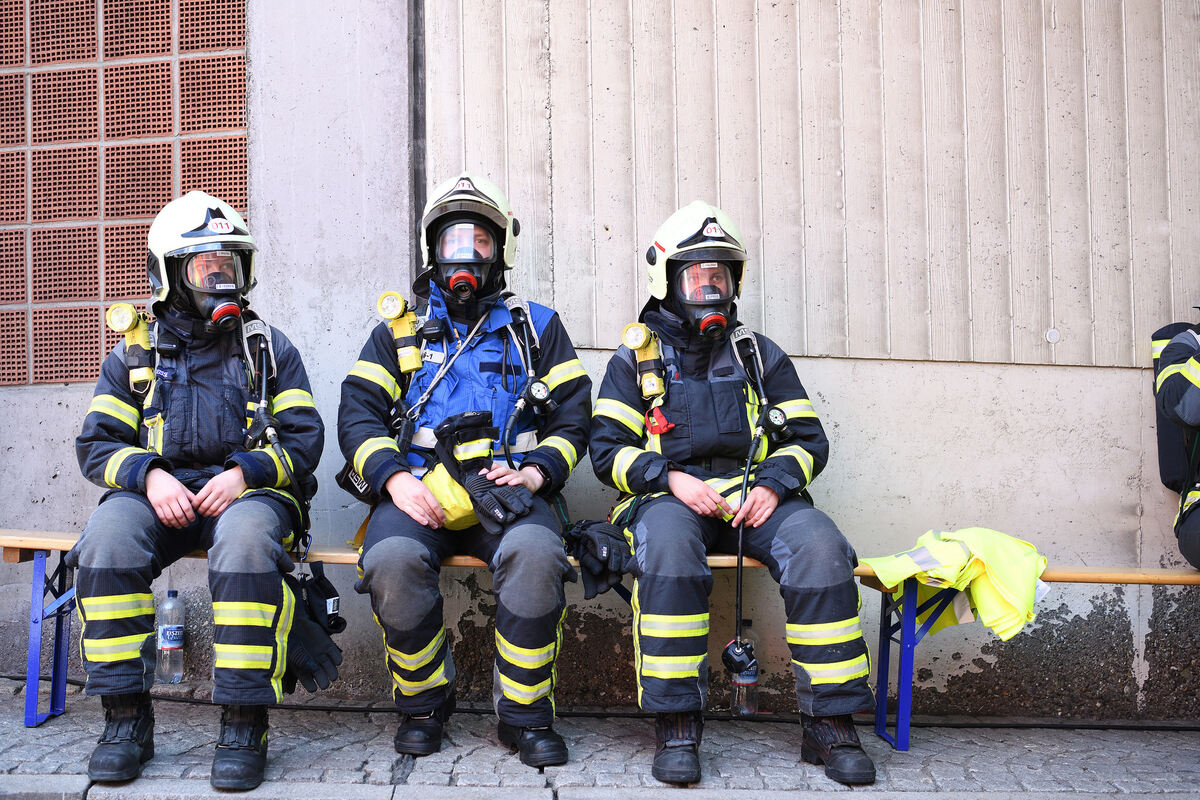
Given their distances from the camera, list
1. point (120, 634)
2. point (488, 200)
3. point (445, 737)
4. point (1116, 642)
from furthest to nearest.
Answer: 1. point (1116, 642)
2. point (488, 200)
3. point (445, 737)
4. point (120, 634)

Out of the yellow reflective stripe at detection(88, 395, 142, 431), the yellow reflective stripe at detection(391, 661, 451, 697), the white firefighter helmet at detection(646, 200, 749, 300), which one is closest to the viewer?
the yellow reflective stripe at detection(391, 661, 451, 697)

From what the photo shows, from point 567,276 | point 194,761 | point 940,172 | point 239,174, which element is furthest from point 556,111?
point 194,761

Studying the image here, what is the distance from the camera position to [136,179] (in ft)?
16.7

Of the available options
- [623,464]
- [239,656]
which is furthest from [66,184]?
[623,464]

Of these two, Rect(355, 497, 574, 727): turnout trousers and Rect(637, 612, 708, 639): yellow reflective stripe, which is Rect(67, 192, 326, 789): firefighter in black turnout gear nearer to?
Rect(355, 497, 574, 727): turnout trousers

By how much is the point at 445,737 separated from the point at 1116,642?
3.24m

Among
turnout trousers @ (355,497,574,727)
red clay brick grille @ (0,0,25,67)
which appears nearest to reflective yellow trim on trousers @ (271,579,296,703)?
turnout trousers @ (355,497,574,727)

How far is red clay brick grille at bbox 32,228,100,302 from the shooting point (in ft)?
16.7

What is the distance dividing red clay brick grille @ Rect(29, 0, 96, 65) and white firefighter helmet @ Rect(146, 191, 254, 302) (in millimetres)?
1770

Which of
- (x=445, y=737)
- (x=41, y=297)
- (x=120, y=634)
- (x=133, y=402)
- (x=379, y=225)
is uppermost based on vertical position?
(x=379, y=225)

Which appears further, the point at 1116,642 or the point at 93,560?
the point at 1116,642

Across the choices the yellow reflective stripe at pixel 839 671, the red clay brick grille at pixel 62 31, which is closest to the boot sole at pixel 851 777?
the yellow reflective stripe at pixel 839 671

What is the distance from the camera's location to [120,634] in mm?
3420

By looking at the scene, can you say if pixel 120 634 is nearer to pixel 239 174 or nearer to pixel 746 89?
pixel 239 174
